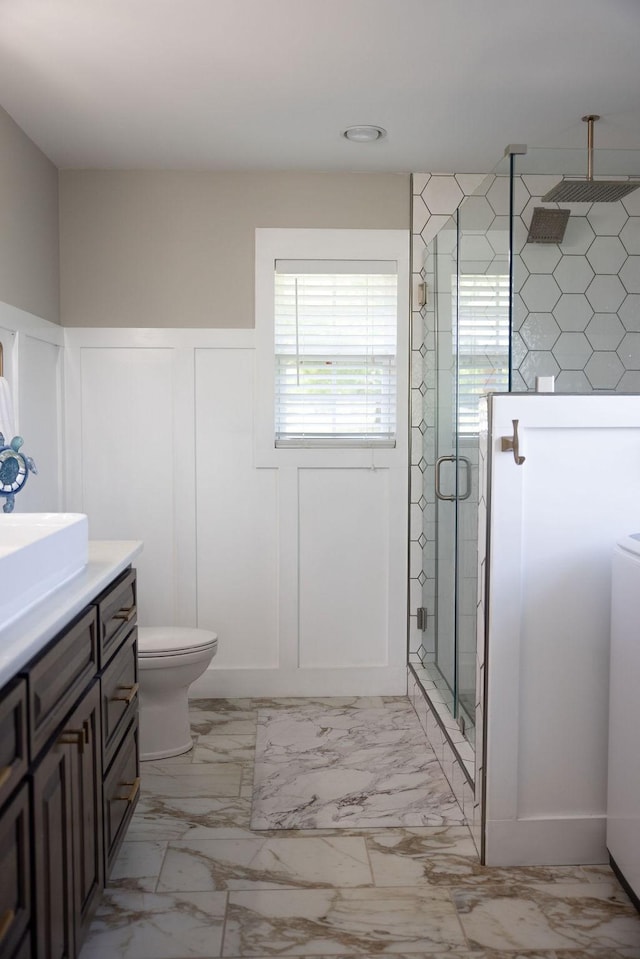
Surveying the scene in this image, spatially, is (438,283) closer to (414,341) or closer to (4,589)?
(414,341)

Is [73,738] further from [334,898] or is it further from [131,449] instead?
A: [131,449]

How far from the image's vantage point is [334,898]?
7.14 ft

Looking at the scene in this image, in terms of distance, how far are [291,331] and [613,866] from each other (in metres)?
2.49

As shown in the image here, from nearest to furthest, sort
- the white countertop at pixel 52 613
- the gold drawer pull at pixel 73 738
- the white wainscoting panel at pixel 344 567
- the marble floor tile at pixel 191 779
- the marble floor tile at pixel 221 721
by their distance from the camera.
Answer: the white countertop at pixel 52 613 < the gold drawer pull at pixel 73 738 < the marble floor tile at pixel 191 779 < the marble floor tile at pixel 221 721 < the white wainscoting panel at pixel 344 567

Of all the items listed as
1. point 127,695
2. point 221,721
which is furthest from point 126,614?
point 221,721

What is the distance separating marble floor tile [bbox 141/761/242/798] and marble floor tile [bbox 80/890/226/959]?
63 centimetres

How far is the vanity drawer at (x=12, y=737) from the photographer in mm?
1284

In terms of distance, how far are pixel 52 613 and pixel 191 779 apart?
1.57 meters

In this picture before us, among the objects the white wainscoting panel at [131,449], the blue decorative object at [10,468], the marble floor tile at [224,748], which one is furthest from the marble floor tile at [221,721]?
the blue decorative object at [10,468]

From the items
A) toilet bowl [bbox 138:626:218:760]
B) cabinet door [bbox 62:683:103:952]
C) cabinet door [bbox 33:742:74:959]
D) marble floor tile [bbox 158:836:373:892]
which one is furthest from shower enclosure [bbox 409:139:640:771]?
cabinet door [bbox 33:742:74:959]

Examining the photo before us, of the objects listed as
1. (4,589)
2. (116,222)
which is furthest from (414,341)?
(4,589)

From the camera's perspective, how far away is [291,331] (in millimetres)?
3787

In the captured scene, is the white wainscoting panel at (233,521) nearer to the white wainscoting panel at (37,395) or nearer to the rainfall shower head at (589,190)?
the white wainscoting panel at (37,395)

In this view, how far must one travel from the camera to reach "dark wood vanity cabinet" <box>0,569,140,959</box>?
1.33 m
